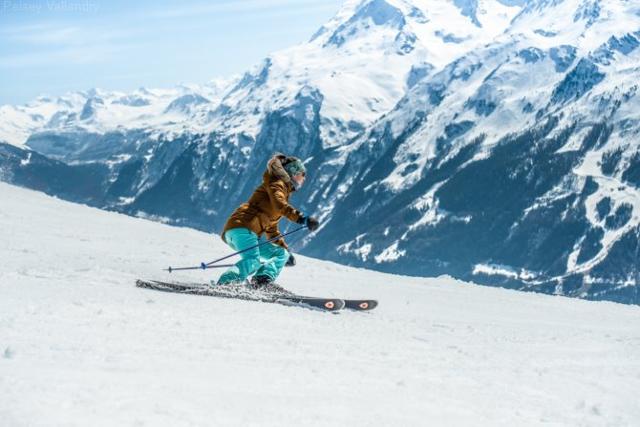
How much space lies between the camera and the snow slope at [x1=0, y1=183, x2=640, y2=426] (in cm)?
536

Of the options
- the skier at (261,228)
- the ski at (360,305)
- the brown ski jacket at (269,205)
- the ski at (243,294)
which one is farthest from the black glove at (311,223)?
the ski at (360,305)

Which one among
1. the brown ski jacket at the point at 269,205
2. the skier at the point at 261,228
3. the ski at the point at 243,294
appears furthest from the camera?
the skier at the point at 261,228

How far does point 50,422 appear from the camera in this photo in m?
4.70

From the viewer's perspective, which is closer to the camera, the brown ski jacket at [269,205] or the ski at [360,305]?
the brown ski jacket at [269,205]

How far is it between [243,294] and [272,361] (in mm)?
4723

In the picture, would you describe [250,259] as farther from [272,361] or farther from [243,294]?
[272,361]

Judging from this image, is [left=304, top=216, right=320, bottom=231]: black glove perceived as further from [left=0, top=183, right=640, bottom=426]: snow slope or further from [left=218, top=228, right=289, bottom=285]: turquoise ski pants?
[left=0, top=183, right=640, bottom=426]: snow slope

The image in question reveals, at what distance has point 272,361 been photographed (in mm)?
7105

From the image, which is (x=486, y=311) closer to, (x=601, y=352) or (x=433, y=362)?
(x=601, y=352)

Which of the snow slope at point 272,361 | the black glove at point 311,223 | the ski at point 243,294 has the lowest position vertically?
the snow slope at point 272,361

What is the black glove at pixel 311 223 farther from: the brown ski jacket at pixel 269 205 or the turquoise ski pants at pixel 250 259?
the turquoise ski pants at pixel 250 259

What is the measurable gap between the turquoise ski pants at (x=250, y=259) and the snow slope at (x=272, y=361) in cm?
147

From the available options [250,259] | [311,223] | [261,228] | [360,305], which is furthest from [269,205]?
[360,305]

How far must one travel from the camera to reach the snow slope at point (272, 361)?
536 centimetres
